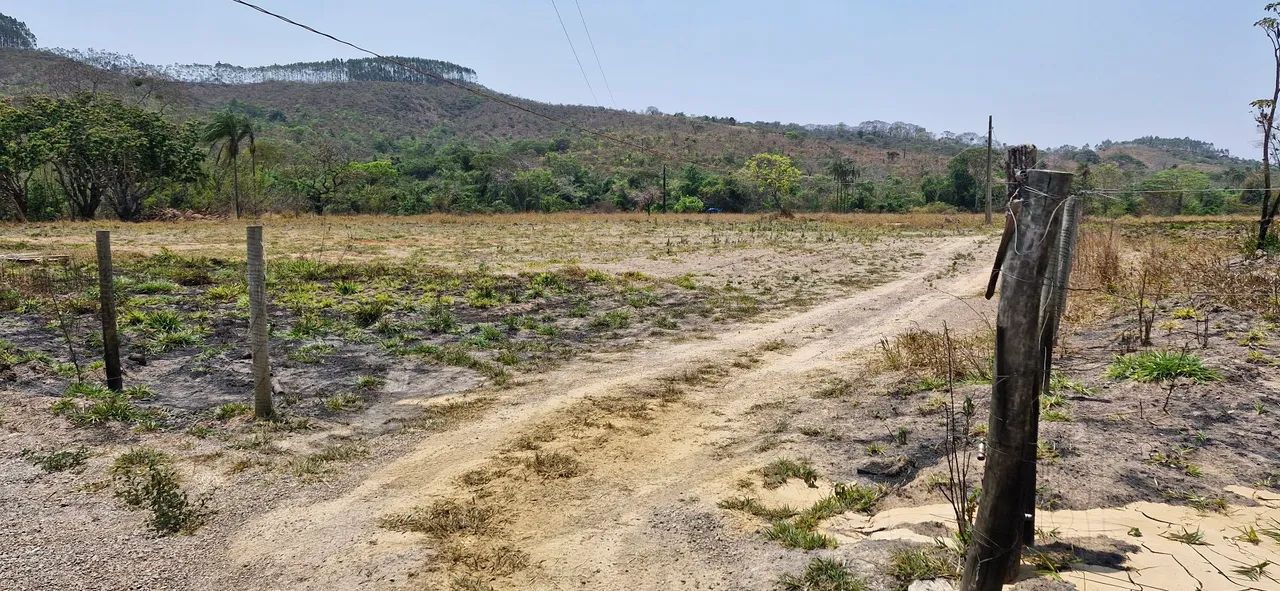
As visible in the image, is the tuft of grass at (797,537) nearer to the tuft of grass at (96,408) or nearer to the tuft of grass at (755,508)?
the tuft of grass at (755,508)

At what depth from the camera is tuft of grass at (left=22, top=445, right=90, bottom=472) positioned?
5.62 m

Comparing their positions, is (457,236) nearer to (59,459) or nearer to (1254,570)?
(59,459)

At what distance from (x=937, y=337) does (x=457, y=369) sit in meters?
5.48

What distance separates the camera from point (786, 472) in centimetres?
560

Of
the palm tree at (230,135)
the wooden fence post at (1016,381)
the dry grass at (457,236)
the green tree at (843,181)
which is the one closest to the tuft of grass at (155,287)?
the dry grass at (457,236)

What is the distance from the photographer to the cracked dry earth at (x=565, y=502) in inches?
172

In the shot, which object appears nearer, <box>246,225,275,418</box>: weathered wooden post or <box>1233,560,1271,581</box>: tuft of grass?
<box>1233,560,1271,581</box>: tuft of grass

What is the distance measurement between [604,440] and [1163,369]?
4698mm

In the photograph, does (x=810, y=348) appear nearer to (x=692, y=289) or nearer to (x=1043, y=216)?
(x=692, y=289)

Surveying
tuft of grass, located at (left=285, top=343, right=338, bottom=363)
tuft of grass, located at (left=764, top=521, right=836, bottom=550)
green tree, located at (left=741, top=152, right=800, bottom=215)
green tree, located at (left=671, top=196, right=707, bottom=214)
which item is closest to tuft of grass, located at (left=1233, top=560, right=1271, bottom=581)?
tuft of grass, located at (left=764, top=521, right=836, bottom=550)

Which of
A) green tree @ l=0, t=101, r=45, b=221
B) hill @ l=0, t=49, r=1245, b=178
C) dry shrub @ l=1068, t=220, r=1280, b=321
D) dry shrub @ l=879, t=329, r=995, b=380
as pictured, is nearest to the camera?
dry shrub @ l=879, t=329, r=995, b=380

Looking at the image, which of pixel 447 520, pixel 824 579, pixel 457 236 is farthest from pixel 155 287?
pixel 457 236

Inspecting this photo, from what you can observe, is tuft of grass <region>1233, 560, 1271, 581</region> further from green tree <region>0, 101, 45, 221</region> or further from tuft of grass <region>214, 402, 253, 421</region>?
green tree <region>0, 101, 45, 221</region>

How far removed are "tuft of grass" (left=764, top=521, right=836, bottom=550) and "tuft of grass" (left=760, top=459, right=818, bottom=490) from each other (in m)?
0.75
